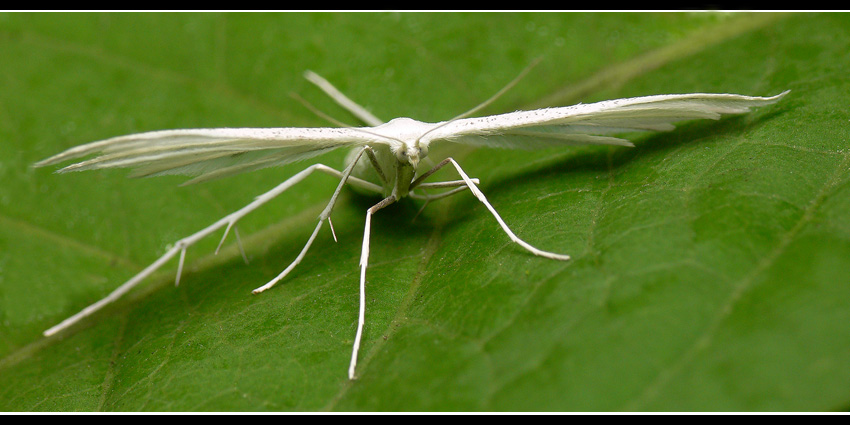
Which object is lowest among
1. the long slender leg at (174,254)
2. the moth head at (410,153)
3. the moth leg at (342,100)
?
the long slender leg at (174,254)

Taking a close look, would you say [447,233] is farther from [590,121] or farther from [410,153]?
[590,121]

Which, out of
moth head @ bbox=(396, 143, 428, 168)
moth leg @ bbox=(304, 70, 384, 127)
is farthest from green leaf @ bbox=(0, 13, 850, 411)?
moth head @ bbox=(396, 143, 428, 168)

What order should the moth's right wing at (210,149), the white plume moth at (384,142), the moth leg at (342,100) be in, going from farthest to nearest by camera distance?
1. the moth leg at (342,100)
2. the white plume moth at (384,142)
3. the moth's right wing at (210,149)

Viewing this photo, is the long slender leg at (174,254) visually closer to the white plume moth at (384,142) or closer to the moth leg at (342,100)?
the white plume moth at (384,142)


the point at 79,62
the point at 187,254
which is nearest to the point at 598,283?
the point at 187,254

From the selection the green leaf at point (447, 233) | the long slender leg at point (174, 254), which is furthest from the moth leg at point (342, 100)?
the long slender leg at point (174, 254)

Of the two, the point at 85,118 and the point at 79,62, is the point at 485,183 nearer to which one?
the point at 85,118

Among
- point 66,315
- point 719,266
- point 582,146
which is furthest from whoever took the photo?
point 582,146
